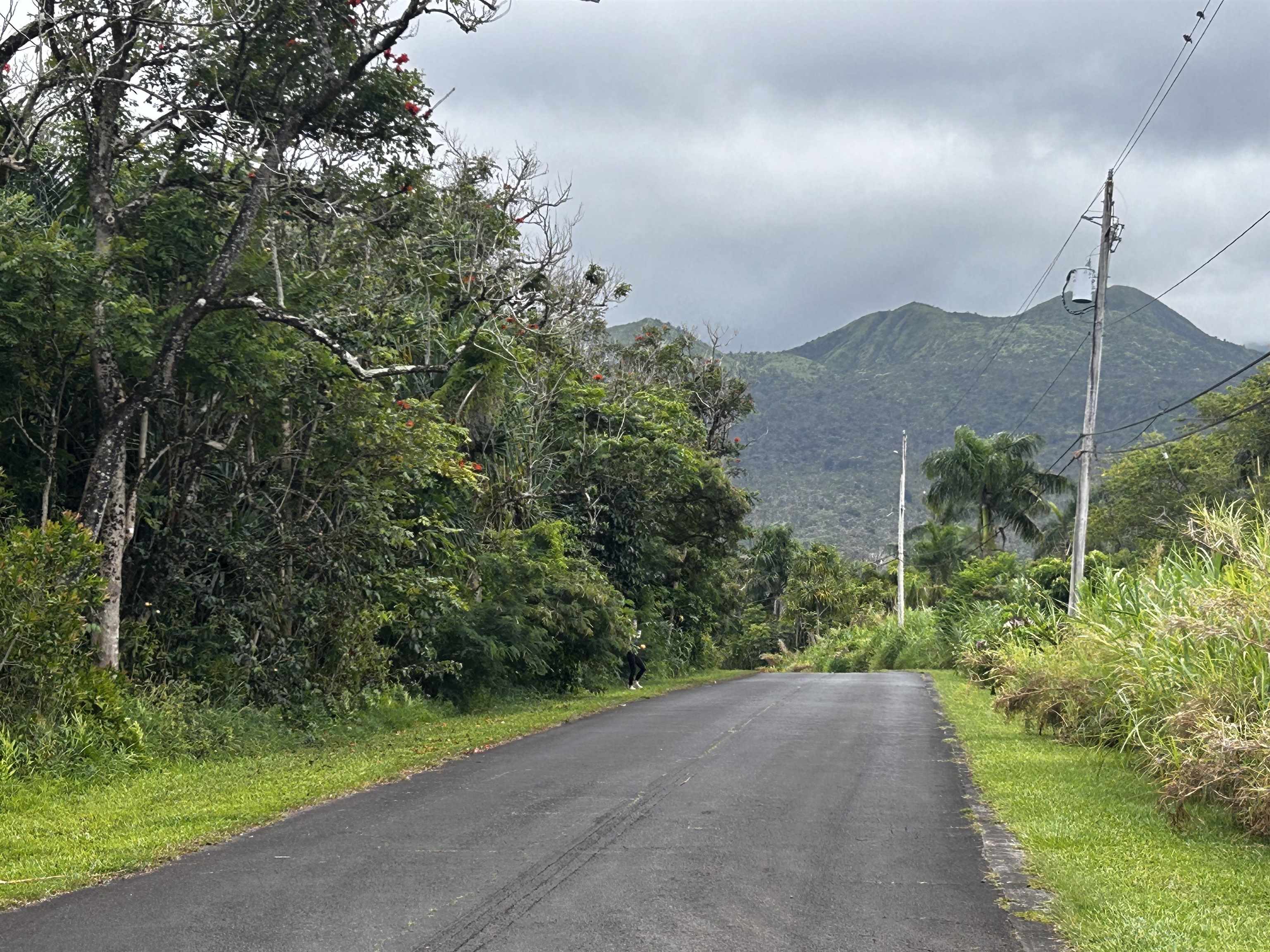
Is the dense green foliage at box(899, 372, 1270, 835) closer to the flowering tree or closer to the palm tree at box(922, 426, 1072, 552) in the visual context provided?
the flowering tree

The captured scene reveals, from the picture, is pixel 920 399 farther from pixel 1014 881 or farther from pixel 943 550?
pixel 1014 881

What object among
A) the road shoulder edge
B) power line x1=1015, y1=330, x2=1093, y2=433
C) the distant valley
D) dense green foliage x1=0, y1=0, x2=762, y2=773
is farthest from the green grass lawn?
the distant valley

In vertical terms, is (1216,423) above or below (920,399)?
below

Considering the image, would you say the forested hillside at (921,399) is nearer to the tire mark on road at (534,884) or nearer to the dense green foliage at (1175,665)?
the dense green foliage at (1175,665)

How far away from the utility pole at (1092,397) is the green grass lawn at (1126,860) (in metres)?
11.3

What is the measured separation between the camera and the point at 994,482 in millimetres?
61156

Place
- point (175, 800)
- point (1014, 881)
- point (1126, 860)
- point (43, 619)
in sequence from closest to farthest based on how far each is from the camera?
point (1014, 881)
point (1126, 860)
point (175, 800)
point (43, 619)

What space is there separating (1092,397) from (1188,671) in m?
14.5

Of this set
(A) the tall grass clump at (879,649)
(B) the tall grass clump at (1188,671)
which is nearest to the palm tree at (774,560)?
(A) the tall grass clump at (879,649)


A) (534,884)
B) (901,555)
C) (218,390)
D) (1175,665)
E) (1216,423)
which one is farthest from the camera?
(901,555)

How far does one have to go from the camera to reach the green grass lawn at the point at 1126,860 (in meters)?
6.56

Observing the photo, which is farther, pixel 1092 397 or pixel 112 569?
pixel 1092 397

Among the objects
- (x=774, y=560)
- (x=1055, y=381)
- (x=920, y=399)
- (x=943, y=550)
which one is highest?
(x=920, y=399)

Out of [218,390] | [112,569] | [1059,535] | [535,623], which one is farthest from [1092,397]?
[1059,535]
